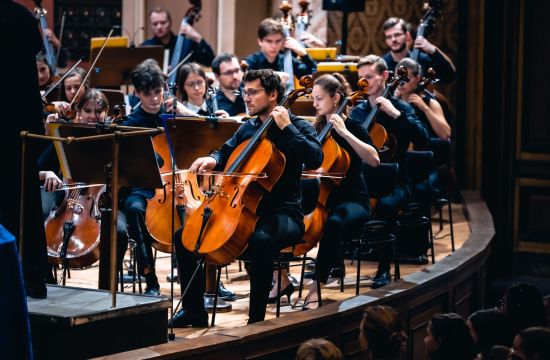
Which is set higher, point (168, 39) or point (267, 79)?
point (168, 39)

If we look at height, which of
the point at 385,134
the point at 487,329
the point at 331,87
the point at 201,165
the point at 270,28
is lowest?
the point at 487,329

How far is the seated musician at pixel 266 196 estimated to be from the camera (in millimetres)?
4445

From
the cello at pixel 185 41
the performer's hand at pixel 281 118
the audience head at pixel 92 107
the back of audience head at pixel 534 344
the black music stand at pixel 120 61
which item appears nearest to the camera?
the back of audience head at pixel 534 344

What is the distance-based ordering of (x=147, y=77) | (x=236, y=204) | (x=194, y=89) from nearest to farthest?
(x=236, y=204) < (x=147, y=77) < (x=194, y=89)

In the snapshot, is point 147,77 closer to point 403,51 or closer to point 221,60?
point 221,60

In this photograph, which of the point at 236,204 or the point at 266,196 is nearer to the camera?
the point at 236,204

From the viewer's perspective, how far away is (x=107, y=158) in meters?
4.24

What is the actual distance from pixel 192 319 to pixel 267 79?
1078mm

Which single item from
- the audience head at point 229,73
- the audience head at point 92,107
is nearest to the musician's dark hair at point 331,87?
the audience head at point 92,107

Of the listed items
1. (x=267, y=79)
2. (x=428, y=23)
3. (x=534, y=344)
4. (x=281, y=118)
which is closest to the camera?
(x=534, y=344)

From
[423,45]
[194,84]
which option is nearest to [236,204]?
[194,84]

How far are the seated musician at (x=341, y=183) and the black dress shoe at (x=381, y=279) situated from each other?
421 mm

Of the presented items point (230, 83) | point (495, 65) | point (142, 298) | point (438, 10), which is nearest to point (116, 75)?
point (230, 83)

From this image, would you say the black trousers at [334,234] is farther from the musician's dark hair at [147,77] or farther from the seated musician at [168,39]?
the seated musician at [168,39]
